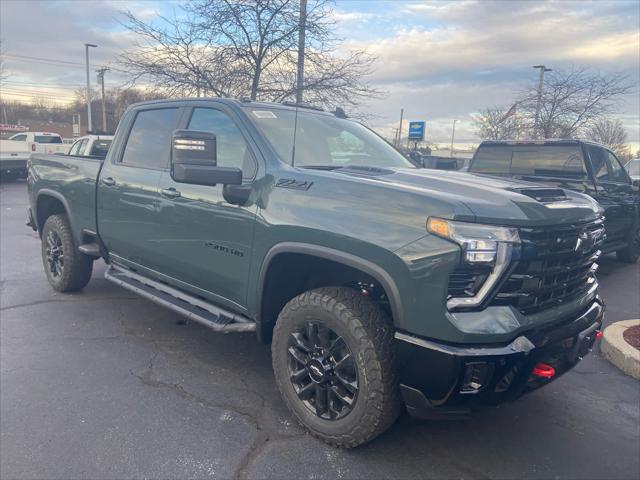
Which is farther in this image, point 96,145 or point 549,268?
point 96,145

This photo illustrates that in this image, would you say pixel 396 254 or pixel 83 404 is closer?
pixel 396 254

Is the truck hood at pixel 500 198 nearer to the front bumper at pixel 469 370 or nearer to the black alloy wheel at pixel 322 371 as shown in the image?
the front bumper at pixel 469 370

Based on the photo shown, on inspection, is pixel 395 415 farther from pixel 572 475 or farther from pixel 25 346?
pixel 25 346

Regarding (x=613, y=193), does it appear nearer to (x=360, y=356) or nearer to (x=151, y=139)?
(x=360, y=356)

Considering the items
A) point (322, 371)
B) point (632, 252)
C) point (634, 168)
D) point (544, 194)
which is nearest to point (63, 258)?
point (322, 371)

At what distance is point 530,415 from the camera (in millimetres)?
3316

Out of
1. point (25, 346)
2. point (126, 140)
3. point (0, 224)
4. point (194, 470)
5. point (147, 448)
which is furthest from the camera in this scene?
point (0, 224)

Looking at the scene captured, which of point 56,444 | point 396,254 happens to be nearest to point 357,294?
point 396,254

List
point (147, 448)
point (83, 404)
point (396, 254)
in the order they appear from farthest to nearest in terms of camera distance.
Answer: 1. point (83, 404)
2. point (147, 448)
3. point (396, 254)

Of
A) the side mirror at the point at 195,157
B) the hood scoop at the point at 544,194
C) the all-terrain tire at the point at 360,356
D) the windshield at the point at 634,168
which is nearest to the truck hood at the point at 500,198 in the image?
the hood scoop at the point at 544,194

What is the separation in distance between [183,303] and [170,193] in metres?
0.86

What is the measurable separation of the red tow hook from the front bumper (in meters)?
0.02

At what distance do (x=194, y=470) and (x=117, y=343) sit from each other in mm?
2039

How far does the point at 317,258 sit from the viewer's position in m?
2.99
